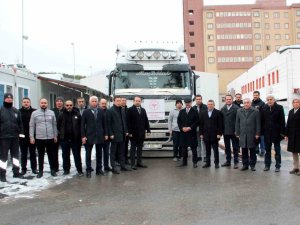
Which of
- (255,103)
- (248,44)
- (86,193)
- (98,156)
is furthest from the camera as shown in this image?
(248,44)

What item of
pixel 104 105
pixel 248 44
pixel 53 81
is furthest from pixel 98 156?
pixel 248 44

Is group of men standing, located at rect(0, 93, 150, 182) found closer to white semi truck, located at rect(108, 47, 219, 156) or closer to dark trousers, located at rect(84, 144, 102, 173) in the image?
dark trousers, located at rect(84, 144, 102, 173)

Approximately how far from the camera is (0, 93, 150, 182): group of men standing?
9.81m

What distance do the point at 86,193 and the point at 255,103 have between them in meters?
6.58

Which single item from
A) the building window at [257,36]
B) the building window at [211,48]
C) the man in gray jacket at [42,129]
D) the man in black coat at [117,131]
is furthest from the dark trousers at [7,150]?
the building window at [257,36]

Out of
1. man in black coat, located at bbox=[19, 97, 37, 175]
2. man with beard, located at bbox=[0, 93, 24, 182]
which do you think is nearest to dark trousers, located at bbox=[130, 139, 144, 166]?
man in black coat, located at bbox=[19, 97, 37, 175]

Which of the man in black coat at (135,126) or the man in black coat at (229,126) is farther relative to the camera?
the man in black coat at (135,126)

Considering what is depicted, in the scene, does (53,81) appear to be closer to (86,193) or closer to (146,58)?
(146,58)

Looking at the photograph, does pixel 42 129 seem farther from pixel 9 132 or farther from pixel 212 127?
pixel 212 127

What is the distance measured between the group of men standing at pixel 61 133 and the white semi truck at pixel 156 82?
74.2 inches

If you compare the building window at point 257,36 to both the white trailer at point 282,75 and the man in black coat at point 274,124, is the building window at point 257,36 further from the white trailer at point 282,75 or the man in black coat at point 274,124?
the man in black coat at point 274,124

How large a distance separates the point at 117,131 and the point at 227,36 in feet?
285

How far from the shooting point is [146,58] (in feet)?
45.5

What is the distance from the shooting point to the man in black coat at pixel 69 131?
1041cm
